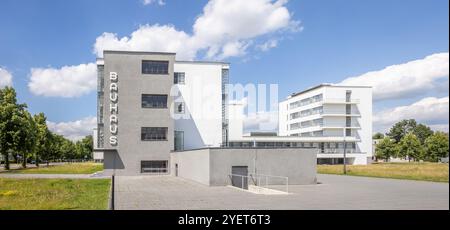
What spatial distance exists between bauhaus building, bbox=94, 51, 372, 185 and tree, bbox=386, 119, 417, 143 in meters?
101

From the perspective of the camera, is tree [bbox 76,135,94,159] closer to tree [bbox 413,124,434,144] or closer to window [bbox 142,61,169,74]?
window [bbox 142,61,169,74]

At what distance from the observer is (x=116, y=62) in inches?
1743

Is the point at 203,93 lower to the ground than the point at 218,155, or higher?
higher

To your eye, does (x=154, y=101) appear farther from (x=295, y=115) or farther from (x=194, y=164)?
(x=295, y=115)

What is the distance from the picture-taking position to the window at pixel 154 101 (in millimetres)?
44656

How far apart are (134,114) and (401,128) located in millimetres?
116262

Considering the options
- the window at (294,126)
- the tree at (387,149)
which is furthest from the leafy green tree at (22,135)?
the tree at (387,149)

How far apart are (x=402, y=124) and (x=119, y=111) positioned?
117761 mm

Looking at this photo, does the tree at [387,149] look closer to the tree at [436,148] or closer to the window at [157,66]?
the tree at [436,148]

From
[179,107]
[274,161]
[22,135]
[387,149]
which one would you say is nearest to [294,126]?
[387,149]

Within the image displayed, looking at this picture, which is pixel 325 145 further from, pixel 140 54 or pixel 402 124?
pixel 402 124

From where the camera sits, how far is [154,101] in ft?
147

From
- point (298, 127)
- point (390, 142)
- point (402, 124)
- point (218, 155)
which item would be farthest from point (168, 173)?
point (402, 124)

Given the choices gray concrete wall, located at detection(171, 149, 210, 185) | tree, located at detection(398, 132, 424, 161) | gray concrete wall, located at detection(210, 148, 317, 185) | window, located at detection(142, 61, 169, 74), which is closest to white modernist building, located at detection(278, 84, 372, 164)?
tree, located at detection(398, 132, 424, 161)
